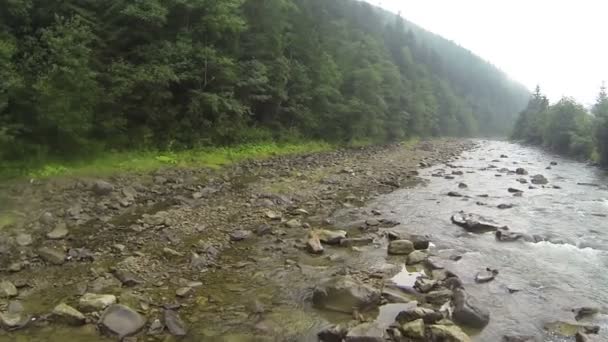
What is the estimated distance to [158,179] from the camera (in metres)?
16.9

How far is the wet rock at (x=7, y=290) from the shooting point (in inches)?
320

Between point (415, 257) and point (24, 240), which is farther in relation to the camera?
point (415, 257)

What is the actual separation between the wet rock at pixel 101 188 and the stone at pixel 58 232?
2.50 meters

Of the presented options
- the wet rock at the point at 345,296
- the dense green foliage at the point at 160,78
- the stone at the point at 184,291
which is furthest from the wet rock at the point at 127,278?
the dense green foliage at the point at 160,78

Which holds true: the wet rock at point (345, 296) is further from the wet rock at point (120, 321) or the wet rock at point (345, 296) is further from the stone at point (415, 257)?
the wet rock at point (120, 321)

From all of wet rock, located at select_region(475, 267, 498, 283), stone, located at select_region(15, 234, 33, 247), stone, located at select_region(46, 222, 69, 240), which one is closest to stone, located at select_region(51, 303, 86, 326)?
stone, located at select_region(15, 234, 33, 247)

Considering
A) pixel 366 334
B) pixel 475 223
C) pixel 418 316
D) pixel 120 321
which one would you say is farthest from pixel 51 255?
pixel 475 223

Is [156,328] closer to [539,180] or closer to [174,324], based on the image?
[174,324]

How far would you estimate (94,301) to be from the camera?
7973 mm

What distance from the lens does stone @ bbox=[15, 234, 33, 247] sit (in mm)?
10234

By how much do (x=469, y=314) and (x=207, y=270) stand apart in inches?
247

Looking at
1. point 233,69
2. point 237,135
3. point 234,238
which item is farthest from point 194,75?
point 234,238

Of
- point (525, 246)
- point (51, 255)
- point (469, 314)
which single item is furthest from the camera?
point (525, 246)

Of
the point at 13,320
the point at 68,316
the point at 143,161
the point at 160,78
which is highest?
the point at 160,78
